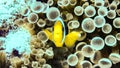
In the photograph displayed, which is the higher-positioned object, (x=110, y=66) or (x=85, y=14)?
(x=85, y=14)

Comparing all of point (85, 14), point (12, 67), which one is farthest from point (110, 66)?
point (12, 67)

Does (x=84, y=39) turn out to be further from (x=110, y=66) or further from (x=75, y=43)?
(x=110, y=66)

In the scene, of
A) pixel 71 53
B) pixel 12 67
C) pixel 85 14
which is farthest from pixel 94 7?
Result: pixel 12 67

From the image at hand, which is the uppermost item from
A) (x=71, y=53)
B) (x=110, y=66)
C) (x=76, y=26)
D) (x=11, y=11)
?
(x=11, y=11)

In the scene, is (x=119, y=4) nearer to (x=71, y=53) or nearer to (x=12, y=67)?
(x=71, y=53)

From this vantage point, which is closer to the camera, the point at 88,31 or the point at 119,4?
the point at 88,31

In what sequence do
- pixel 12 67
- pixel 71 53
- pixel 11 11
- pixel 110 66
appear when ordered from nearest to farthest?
1. pixel 110 66
2. pixel 71 53
3. pixel 12 67
4. pixel 11 11

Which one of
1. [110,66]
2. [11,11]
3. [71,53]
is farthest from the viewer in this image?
[11,11]
